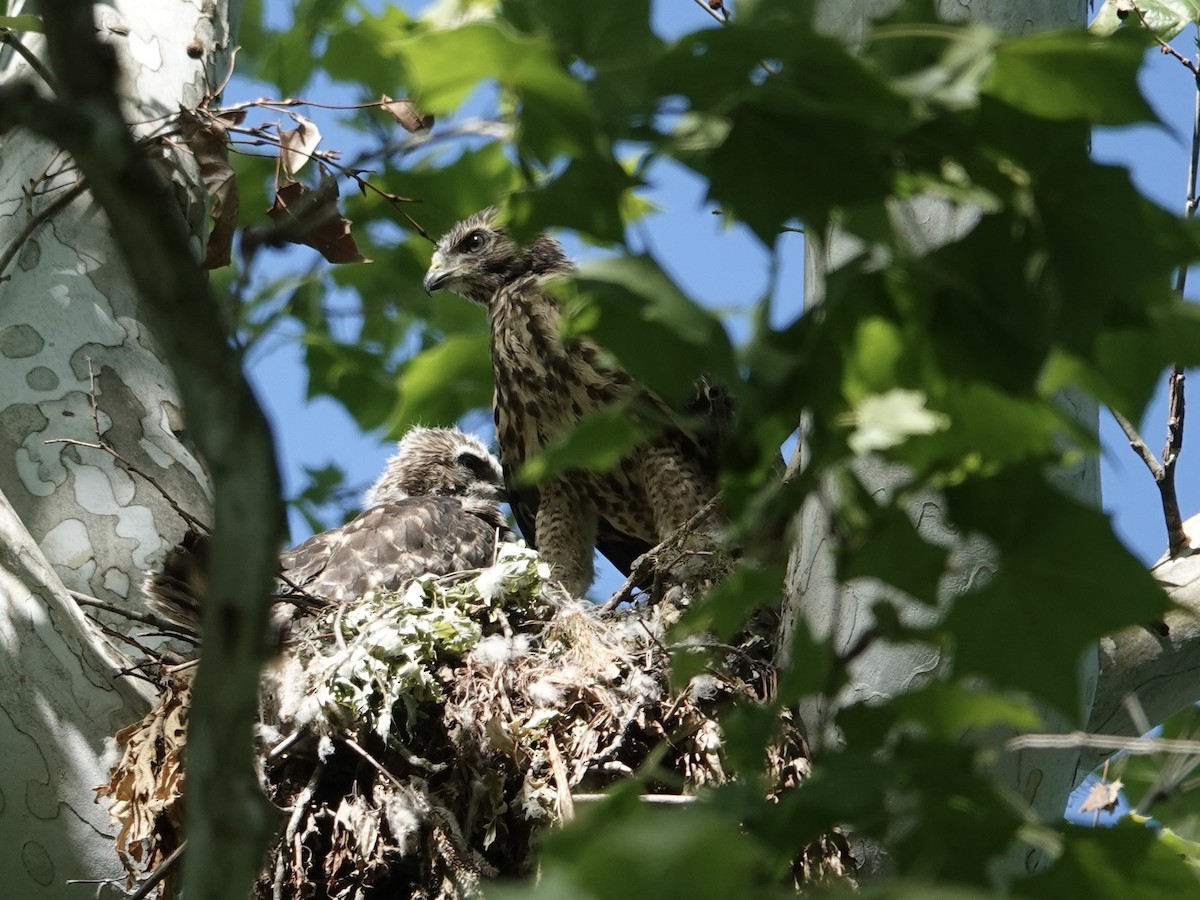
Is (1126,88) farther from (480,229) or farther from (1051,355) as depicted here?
(480,229)

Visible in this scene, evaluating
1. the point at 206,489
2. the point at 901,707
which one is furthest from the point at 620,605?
the point at 901,707

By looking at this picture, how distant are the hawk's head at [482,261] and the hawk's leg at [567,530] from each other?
0.92m

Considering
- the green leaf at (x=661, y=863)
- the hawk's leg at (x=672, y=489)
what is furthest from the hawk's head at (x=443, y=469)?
the green leaf at (x=661, y=863)

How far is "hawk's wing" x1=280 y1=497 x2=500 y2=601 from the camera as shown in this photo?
15.4 feet

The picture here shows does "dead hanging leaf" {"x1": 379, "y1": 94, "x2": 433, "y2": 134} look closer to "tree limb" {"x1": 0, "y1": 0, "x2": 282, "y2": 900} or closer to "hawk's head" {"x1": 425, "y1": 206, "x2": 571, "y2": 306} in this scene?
"hawk's head" {"x1": 425, "y1": 206, "x2": 571, "y2": 306}

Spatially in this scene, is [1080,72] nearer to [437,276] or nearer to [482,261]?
[482,261]

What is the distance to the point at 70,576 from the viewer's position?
3373mm

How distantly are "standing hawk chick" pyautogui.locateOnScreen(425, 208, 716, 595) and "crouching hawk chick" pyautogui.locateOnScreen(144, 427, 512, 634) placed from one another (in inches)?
12.4

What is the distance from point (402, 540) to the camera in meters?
5.03

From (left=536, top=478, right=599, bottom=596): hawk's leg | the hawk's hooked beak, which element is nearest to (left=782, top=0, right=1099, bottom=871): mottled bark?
(left=536, top=478, right=599, bottom=596): hawk's leg

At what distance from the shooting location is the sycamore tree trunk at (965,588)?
2855mm

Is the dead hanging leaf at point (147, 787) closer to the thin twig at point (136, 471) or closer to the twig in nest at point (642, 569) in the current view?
the thin twig at point (136, 471)

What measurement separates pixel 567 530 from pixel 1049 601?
14.8 feet

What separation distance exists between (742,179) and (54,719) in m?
2.33
